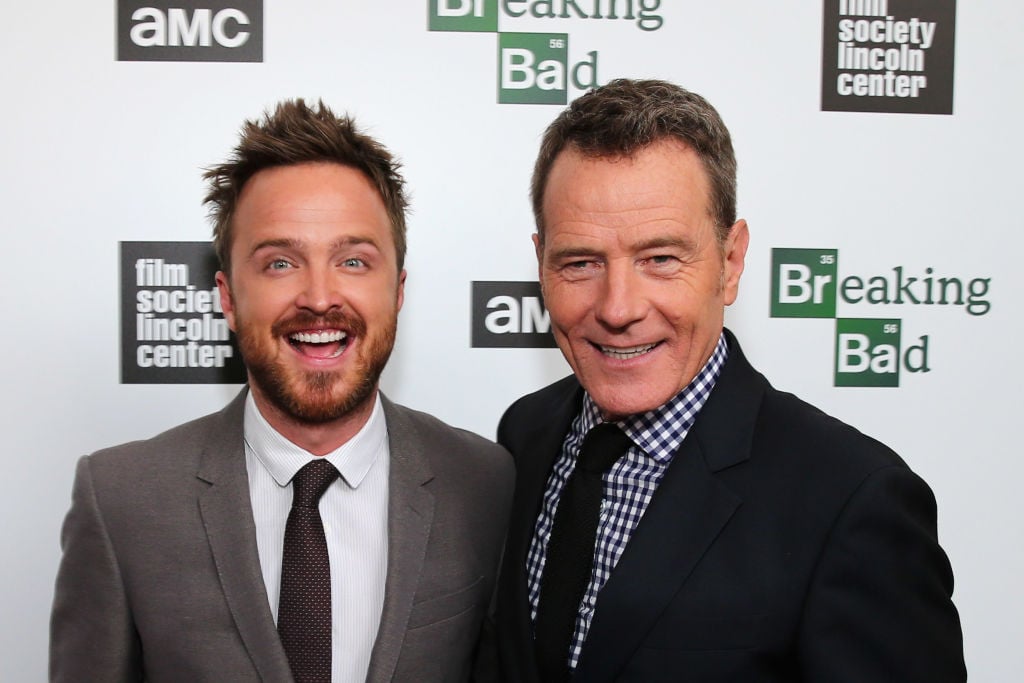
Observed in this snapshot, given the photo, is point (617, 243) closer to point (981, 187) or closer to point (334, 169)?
point (334, 169)

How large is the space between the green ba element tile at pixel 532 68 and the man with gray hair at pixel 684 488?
25.9 inches

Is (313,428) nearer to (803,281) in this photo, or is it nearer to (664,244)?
(664,244)

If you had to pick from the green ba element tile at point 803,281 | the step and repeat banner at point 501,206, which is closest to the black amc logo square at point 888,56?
the step and repeat banner at point 501,206

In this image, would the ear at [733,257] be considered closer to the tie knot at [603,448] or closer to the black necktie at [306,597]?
the tie knot at [603,448]

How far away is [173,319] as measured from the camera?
1867 millimetres

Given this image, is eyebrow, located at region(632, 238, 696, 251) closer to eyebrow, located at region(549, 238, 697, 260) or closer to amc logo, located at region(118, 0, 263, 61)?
eyebrow, located at region(549, 238, 697, 260)

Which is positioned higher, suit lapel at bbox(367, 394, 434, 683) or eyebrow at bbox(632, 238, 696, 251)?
eyebrow at bbox(632, 238, 696, 251)

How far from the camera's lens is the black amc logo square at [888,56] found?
1926mm

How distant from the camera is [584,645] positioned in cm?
113

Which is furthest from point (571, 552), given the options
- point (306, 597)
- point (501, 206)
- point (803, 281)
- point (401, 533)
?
point (803, 281)

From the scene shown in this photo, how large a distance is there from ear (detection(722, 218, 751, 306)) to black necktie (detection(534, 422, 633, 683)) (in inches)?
10.6

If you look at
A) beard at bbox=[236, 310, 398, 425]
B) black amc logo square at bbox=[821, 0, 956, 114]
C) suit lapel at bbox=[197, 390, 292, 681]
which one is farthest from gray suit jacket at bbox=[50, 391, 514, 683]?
black amc logo square at bbox=[821, 0, 956, 114]

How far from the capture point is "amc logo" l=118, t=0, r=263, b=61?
6.00 ft

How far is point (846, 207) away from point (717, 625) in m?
1.23
